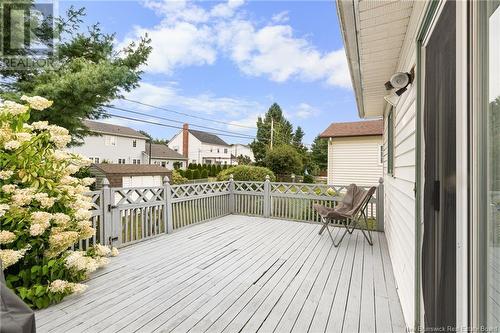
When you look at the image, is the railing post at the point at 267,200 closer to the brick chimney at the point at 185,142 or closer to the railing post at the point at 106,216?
the railing post at the point at 106,216

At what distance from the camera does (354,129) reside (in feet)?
40.7

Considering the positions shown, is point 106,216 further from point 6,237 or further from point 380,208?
point 380,208

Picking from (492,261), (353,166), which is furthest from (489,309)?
(353,166)

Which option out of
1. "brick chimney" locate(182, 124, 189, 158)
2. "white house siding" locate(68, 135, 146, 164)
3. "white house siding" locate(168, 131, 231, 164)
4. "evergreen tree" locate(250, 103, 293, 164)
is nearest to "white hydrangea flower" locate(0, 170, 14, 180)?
"white house siding" locate(68, 135, 146, 164)

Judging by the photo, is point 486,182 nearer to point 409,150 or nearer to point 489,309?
point 489,309

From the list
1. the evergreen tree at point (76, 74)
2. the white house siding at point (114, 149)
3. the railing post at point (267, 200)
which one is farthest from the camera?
the white house siding at point (114, 149)

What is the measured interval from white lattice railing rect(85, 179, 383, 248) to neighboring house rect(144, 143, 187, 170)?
21541 millimetres

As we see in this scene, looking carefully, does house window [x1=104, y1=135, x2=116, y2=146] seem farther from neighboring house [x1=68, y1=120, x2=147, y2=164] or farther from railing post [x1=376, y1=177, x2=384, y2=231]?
railing post [x1=376, y1=177, x2=384, y2=231]

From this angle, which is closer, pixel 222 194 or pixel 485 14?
pixel 485 14

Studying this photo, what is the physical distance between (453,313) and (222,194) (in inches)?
243

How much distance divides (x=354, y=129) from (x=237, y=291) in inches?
445

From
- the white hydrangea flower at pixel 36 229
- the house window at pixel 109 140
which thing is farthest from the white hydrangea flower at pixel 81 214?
the house window at pixel 109 140

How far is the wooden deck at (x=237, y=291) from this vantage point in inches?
89.3

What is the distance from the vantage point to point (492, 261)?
0.80 m
